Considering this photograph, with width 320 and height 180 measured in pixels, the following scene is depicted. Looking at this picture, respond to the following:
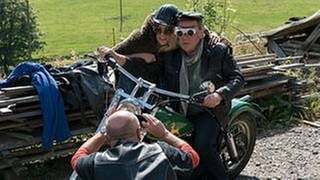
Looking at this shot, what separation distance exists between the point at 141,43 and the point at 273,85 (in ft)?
12.4

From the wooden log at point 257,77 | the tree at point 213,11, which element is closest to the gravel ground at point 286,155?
the wooden log at point 257,77

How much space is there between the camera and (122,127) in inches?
123

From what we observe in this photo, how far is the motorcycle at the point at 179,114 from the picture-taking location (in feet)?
14.2

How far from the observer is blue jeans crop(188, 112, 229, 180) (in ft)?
16.7

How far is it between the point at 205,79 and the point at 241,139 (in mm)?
1230

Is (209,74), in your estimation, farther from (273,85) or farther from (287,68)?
(287,68)

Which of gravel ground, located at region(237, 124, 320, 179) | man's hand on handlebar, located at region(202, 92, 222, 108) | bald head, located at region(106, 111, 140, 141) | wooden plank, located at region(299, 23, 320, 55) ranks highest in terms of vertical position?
bald head, located at region(106, 111, 140, 141)

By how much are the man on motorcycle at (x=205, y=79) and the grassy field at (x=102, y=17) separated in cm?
2213

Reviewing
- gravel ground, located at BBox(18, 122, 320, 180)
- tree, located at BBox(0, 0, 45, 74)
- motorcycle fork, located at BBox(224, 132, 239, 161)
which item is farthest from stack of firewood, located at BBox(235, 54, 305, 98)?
tree, located at BBox(0, 0, 45, 74)

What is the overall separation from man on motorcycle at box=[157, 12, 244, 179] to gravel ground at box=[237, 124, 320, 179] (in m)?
1.40

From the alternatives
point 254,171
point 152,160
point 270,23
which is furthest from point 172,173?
point 270,23

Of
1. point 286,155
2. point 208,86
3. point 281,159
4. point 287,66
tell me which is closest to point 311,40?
point 287,66

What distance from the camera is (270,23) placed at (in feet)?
112

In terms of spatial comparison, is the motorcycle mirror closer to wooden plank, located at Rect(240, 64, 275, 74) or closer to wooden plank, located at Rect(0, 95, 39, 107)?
wooden plank, located at Rect(0, 95, 39, 107)
